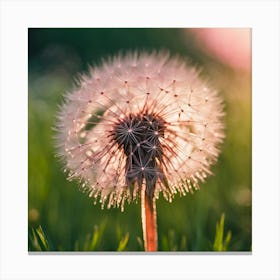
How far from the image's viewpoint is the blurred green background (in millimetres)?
2908

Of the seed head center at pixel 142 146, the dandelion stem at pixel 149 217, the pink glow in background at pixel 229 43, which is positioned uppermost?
the pink glow in background at pixel 229 43

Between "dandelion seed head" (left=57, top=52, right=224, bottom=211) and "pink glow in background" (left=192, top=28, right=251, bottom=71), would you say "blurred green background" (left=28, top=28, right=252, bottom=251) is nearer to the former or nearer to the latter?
"pink glow in background" (left=192, top=28, right=251, bottom=71)

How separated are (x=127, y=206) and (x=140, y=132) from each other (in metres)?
0.51

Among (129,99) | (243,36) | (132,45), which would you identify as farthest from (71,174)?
(243,36)

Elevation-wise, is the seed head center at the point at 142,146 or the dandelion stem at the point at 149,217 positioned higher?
the seed head center at the point at 142,146

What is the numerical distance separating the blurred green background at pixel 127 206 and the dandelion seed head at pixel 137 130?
0.76ft

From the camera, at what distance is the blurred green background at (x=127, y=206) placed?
291 cm

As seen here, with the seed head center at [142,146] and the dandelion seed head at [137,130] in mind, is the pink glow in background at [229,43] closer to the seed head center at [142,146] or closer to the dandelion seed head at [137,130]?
the dandelion seed head at [137,130]

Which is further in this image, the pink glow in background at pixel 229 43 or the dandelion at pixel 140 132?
the pink glow in background at pixel 229 43
